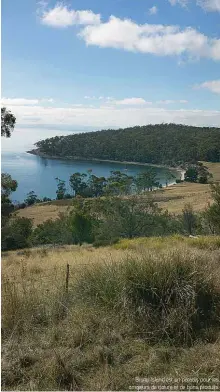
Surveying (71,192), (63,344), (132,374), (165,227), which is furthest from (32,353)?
(71,192)

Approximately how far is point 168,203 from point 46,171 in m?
80.8

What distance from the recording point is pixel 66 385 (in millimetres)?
3842

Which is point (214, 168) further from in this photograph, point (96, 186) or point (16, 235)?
point (16, 235)

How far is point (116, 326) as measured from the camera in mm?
4863

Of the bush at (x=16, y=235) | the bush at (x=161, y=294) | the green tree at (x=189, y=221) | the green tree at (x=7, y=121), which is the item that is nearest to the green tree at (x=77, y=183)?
the bush at (x=16, y=235)

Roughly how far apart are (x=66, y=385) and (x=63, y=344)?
2.44 feet

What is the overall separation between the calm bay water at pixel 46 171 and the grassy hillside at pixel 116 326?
10222 cm

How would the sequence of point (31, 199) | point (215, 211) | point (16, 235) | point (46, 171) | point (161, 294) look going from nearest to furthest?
point (161, 294) → point (215, 211) → point (16, 235) → point (31, 199) → point (46, 171)

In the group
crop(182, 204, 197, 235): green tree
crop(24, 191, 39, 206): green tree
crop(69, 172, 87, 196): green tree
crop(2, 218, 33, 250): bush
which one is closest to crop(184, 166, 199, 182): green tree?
crop(69, 172, 87, 196): green tree

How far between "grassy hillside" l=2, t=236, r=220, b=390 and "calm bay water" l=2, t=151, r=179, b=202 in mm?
102218

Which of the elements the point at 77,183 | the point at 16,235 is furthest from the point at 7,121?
the point at 77,183

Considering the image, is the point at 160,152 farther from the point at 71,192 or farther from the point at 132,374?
the point at 132,374

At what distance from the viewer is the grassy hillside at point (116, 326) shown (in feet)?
13.0

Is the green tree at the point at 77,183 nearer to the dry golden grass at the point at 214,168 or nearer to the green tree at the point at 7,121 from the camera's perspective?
the dry golden grass at the point at 214,168
